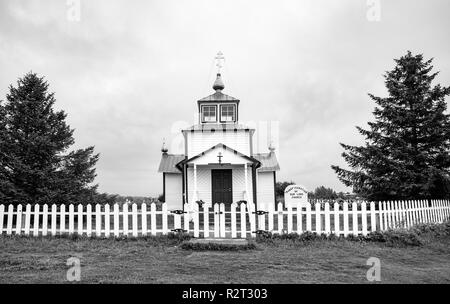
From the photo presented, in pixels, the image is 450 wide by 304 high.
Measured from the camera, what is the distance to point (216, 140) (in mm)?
20906

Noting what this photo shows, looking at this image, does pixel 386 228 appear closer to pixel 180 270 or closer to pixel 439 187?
pixel 439 187

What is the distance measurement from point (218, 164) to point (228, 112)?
436 centimetres

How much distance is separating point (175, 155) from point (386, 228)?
51.5 ft

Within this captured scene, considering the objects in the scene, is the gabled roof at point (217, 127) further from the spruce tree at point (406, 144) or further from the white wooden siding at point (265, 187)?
the spruce tree at point (406, 144)

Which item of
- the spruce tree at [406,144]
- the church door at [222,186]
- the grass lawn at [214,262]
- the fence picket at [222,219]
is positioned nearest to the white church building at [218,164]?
the church door at [222,186]

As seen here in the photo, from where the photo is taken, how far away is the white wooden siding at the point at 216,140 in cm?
2081

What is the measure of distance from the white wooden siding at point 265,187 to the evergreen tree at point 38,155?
9891mm

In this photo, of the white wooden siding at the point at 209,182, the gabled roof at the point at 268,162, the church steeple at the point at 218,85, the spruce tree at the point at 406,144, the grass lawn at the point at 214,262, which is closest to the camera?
the grass lawn at the point at 214,262

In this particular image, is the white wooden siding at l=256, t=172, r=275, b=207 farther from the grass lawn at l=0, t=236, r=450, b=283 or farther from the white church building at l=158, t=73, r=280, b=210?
the grass lawn at l=0, t=236, r=450, b=283

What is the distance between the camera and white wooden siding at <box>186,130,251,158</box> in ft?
68.3

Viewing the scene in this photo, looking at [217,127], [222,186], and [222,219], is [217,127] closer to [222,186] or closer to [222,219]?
[222,186]

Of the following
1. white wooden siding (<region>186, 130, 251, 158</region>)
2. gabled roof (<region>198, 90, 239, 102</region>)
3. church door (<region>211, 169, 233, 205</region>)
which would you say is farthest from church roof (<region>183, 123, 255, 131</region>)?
church door (<region>211, 169, 233, 205</region>)

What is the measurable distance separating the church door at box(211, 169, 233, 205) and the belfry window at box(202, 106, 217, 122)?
3.49m
